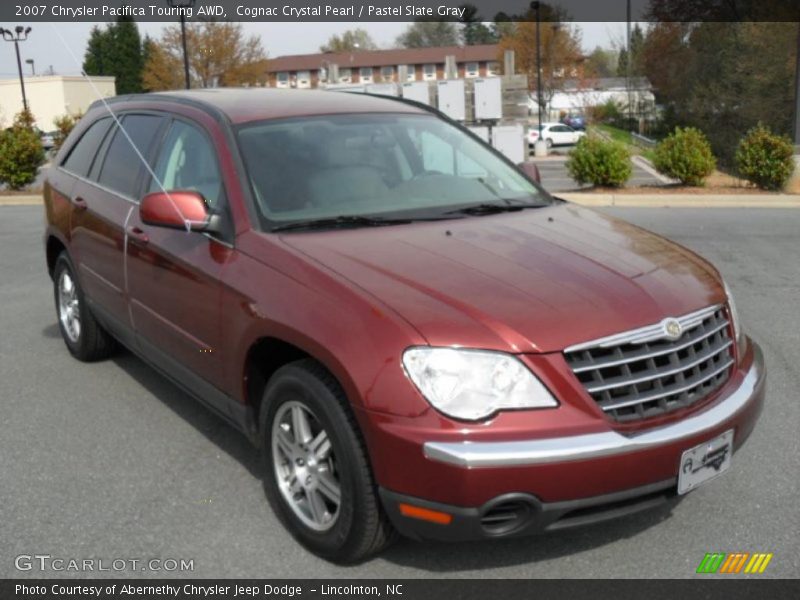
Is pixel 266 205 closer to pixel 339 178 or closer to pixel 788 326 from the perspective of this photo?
pixel 339 178

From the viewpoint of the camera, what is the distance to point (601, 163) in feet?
53.5

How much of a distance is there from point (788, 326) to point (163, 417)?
4.53 m

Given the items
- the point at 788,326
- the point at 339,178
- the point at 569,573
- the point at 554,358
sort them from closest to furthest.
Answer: the point at 554,358 → the point at 569,573 → the point at 339,178 → the point at 788,326

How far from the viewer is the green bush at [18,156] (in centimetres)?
1927

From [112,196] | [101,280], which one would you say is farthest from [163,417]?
[112,196]

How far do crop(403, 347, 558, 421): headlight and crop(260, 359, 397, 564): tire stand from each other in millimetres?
353

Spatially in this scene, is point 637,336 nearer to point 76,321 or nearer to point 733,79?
point 76,321

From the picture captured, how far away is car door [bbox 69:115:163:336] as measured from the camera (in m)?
4.99

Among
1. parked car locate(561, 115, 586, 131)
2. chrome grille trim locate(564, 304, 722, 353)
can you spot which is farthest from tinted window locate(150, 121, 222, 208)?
parked car locate(561, 115, 586, 131)

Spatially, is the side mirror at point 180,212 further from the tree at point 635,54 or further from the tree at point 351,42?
the tree at point 351,42

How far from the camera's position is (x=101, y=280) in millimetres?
5344

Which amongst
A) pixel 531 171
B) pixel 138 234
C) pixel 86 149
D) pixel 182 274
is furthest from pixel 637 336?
pixel 86 149

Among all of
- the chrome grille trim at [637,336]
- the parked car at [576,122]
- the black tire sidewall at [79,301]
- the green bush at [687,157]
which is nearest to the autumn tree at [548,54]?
the parked car at [576,122]

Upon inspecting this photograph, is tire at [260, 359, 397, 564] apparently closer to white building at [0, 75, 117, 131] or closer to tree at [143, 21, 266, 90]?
tree at [143, 21, 266, 90]
